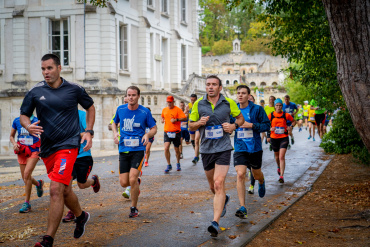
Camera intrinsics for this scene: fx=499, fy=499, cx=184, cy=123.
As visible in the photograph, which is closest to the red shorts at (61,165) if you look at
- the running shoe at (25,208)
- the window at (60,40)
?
the running shoe at (25,208)

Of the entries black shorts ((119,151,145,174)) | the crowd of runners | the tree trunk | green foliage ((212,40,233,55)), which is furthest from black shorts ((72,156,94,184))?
green foliage ((212,40,233,55))

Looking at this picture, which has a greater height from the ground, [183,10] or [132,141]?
[183,10]

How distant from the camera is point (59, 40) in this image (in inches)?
1048

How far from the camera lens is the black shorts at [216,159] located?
22.3 feet

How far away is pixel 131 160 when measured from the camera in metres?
8.09

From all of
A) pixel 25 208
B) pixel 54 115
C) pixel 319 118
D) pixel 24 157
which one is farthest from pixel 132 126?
pixel 319 118

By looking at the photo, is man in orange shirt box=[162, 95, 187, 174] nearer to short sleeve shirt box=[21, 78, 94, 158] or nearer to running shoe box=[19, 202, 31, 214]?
running shoe box=[19, 202, 31, 214]

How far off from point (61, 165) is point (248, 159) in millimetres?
3583

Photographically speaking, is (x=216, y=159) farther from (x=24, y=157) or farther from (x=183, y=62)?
(x=183, y=62)

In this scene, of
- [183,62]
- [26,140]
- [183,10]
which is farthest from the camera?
[183,62]

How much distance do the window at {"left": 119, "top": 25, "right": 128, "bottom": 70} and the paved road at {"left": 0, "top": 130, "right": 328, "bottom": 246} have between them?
53.2 feet

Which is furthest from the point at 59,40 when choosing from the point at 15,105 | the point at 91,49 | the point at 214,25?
the point at 214,25

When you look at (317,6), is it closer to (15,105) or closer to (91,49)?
(91,49)

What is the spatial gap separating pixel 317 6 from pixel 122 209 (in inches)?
263
